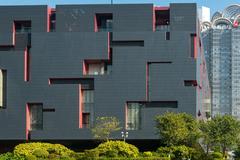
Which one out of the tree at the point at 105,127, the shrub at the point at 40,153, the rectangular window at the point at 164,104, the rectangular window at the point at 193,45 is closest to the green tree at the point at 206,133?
the rectangular window at the point at 164,104

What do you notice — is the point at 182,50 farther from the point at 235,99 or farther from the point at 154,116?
the point at 235,99

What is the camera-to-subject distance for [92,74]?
63.3 m

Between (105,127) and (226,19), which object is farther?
(226,19)

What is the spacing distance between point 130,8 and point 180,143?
15726 millimetres

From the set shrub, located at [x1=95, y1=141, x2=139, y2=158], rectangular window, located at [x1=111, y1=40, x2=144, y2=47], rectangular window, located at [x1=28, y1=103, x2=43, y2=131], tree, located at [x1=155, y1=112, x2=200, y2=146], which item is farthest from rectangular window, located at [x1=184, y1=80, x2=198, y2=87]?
rectangular window, located at [x1=28, y1=103, x2=43, y2=131]

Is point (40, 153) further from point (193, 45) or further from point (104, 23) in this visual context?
point (193, 45)

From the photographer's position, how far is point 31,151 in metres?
56.9

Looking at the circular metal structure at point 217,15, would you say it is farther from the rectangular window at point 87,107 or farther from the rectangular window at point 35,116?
the rectangular window at point 35,116

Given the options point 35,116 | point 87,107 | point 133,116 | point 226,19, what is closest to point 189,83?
point 133,116

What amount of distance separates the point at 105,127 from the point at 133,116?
5.16m

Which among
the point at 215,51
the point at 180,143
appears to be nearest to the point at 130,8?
the point at 180,143

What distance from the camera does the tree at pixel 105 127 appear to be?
58.4m

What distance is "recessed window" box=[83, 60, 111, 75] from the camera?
6359 centimetres

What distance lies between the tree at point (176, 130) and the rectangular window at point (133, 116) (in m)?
6.32
